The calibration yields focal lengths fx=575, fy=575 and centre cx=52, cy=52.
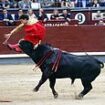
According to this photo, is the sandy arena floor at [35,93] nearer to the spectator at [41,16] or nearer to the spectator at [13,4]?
the spectator at [41,16]

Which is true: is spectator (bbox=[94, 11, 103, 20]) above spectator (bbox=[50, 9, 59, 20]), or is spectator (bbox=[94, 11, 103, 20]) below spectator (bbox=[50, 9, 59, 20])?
below

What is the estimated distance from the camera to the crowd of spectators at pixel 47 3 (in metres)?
17.5

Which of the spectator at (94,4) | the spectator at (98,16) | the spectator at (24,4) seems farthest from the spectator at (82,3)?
the spectator at (24,4)

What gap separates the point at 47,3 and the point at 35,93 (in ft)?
28.9

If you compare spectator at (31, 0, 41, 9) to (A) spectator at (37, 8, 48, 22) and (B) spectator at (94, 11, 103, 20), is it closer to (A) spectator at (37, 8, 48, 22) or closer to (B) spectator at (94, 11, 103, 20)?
(A) spectator at (37, 8, 48, 22)

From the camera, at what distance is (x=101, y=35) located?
16156mm

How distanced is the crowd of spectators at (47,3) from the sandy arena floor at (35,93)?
4646 mm

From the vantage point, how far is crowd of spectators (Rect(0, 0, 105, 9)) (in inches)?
689

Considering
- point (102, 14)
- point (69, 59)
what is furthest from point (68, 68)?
point (102, 14)

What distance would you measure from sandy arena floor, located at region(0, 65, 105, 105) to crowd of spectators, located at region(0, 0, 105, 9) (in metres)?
4.65

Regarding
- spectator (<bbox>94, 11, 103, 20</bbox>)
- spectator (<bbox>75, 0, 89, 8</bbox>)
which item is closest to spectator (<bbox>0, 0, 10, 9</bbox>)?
spectator (<bbox>75, 0, 89, 8</bbox>)

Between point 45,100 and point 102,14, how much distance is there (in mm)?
9023

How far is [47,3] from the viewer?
18.1 m

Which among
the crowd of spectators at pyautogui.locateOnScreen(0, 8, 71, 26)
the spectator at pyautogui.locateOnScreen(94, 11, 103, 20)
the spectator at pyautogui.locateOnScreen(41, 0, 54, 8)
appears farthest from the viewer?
the spectator at pyautogui.locateOnScreen(41, 0, 54, 8)
